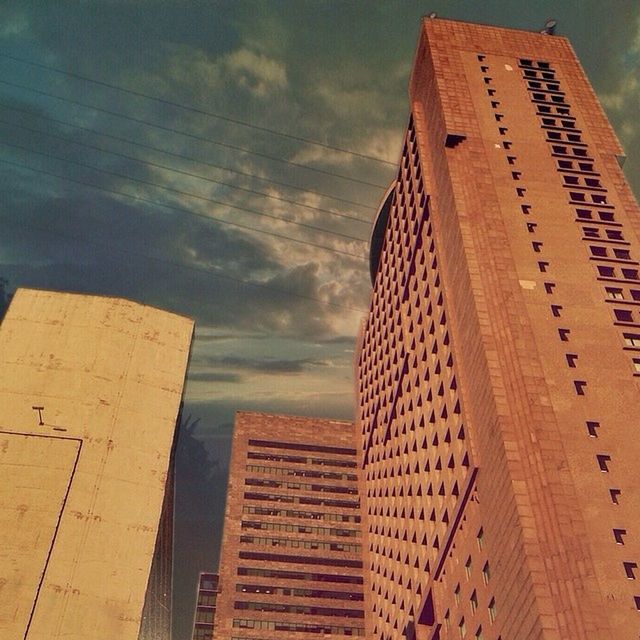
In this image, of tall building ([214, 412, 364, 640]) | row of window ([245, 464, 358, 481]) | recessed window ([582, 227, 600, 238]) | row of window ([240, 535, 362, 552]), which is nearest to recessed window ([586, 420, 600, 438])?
recessed window ([582, 227, 600, 238])

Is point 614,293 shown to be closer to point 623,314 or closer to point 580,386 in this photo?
point 623,314

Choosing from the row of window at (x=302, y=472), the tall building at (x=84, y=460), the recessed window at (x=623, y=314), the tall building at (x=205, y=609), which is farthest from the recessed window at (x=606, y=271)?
the tall building at (x=205, y=609)

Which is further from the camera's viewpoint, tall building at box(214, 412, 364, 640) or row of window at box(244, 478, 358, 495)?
row of window at box(244, 478, 358, 495)

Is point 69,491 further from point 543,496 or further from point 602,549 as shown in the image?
point 602,549

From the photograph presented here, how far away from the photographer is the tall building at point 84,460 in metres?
28.2

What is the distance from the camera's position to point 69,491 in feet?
102

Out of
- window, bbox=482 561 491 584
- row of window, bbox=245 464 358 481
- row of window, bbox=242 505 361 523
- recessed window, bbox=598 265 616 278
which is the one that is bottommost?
window, bbox=482 561 491 584

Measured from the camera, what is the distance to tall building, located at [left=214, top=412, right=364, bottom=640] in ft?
219

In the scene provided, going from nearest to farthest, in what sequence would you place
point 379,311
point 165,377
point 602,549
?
point 602,549 → point 165,377 → point 379,311

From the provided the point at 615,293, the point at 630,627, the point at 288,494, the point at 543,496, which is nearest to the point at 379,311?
the point at 288,494

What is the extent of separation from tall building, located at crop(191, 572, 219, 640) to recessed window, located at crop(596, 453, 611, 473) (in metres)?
83.2

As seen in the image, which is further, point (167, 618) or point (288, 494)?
point (288, 494)

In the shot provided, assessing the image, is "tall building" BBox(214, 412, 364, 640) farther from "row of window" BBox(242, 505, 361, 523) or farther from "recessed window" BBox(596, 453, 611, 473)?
"recessed window" BBox(596, 453, 611, 473)

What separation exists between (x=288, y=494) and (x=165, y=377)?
43597 mm
